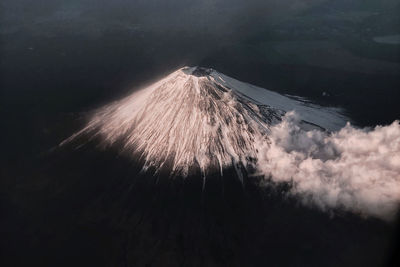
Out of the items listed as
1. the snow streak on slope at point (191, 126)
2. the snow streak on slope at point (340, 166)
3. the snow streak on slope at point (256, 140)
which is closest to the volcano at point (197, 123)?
the snow streak on slope at point (191, 126)

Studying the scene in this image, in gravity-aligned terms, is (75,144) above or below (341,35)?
below

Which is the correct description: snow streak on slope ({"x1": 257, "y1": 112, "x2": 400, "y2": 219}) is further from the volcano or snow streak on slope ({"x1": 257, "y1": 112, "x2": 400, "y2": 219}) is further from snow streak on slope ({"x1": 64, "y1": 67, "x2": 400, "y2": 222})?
the volcano

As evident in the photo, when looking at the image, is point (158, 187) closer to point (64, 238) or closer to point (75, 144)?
point (64, 238)

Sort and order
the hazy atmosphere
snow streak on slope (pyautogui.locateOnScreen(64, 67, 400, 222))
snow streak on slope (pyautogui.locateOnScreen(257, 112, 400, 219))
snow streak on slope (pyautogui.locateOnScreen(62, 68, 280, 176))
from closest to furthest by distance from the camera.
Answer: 1. the hazy atmosphere
2. snow streak on slope (pyautogui.locateOnScreen(257, 112, 400, 219))
3. snow streak on slope (pyautogui.locateOnScreen(64, 67, 400, 222))
4. snow streak on slope (pyautogui.locateOnScreen(62, 68, 280, 176))

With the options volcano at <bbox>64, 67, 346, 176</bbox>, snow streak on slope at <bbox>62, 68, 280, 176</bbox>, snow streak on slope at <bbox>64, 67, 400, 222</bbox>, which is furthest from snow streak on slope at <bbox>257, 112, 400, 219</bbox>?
snow streak on slope at <bbox>62, 68, 280, 176</bbox>

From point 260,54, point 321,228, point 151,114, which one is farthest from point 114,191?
point 260,54

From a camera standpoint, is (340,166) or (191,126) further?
(191,126)

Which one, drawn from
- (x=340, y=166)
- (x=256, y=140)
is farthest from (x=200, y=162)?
(x=340, y=166)

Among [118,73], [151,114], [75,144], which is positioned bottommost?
[75,144]

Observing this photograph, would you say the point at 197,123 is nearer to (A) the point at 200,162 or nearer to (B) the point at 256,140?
(A) the point at 200,162
